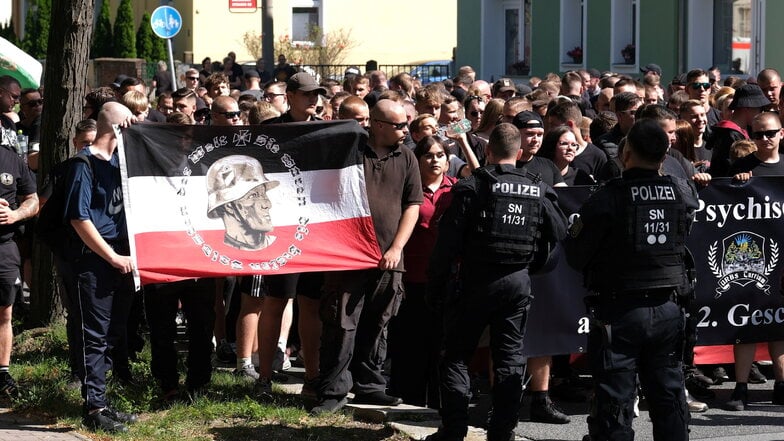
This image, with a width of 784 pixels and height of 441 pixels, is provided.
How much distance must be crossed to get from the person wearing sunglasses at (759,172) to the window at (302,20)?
37.1m

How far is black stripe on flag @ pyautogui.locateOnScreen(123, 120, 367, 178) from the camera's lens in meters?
7.90

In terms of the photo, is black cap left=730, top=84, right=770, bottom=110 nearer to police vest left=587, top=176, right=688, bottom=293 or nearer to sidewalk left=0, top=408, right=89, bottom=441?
police vest left=587, top=176, right=688, bottom=293

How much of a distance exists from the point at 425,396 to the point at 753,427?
6.94ft

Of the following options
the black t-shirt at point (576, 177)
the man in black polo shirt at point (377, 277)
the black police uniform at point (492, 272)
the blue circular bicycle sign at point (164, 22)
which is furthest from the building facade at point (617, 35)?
the black police uniform at point (492, 272)

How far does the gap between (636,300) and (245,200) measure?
2.73 m

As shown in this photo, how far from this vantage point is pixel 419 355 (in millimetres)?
Answer: 8516

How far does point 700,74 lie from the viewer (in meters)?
13.7

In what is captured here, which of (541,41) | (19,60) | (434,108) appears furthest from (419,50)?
(434,108)

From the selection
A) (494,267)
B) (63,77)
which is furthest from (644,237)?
(63,77)

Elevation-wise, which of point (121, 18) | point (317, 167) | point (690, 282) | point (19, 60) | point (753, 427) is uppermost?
point (121, 18)

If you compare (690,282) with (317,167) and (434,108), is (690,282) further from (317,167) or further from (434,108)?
(434,108)

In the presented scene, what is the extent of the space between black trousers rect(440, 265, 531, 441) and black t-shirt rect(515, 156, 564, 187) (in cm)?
162

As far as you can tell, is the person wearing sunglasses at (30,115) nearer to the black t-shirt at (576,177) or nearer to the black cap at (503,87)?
the black cap at (503,87)

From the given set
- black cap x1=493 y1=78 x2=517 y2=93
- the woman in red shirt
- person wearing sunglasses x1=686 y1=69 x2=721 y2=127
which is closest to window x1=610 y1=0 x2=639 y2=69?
black cap x1=493 y1=78 x2=517 y2=93
